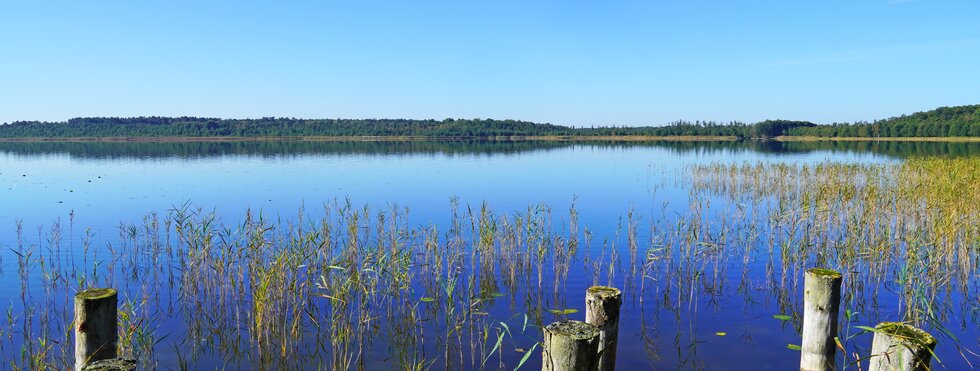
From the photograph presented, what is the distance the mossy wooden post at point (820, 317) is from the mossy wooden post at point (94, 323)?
6.38 metres

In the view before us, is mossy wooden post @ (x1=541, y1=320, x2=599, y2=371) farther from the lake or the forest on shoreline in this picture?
the forest on shoreline

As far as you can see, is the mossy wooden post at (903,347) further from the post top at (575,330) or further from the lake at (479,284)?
the post top at (575,330)

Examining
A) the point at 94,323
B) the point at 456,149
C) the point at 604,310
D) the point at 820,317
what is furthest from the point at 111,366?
the point at 456,149

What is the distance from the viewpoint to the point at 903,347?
445 cm

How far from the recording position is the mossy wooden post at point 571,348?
A: 13.1 feet

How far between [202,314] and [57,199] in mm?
18751

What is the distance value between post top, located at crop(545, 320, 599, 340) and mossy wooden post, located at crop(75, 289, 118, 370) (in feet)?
12.0

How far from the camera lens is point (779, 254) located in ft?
40.0

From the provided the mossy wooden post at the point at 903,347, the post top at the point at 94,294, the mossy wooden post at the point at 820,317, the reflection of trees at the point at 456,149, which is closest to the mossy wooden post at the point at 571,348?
the mossy wooden post at the point at 903,347

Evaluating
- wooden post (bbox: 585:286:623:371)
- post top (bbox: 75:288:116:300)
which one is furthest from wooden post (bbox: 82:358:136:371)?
wooden post (bbox: 585:286:623:371)

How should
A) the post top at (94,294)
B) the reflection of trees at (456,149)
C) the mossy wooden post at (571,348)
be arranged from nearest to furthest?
the mossy wooden post at (571,348)
the post top at (94,294)
the reflection of trees at (456,149)

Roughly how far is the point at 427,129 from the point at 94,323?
177m

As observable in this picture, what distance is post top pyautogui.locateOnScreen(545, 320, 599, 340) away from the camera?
13.2 feet

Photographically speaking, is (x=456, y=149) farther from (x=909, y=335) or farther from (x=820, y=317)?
(x=909, y=335)
